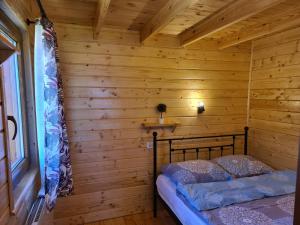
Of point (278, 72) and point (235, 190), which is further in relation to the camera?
point (278, 72)

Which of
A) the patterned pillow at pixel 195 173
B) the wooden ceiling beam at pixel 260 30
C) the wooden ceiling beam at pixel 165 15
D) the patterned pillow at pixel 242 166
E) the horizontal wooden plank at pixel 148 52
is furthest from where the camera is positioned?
the patterned pillow at pixel 242 166

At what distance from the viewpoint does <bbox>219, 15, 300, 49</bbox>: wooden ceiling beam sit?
217 centimetres

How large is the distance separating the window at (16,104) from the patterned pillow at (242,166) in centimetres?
220

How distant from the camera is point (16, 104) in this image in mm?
1615

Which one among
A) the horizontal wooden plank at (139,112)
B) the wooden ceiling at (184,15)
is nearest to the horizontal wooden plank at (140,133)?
the horizontal wooden plank at (139,112)

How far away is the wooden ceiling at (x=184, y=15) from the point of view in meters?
1.83

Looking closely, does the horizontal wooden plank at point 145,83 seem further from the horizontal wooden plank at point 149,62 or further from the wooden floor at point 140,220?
the wooden floor at point 140,220

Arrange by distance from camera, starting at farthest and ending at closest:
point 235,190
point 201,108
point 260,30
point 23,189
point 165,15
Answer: point 201,108 → point 260,30 → point 235,190 → point 165,15 → point 23,189

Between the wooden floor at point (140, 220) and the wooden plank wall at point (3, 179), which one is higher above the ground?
the wooden plank wall at point (3, 179)

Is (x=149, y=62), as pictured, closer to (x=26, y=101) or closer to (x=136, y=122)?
(x=136, y=122)

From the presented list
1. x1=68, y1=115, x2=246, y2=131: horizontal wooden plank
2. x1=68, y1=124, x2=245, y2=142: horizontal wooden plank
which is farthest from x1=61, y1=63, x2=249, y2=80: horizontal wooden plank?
x1=68, y1=124, x2=245, y2=142: horizontal wooden plank

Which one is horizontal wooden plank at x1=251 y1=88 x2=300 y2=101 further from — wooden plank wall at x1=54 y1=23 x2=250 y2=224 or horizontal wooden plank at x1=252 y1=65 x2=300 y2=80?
wooden plank wall at x1=54 y1=23 x2=250 y2=224

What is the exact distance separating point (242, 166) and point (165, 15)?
6.53 feet

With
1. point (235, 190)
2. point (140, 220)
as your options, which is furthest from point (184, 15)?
point (140, 220)
